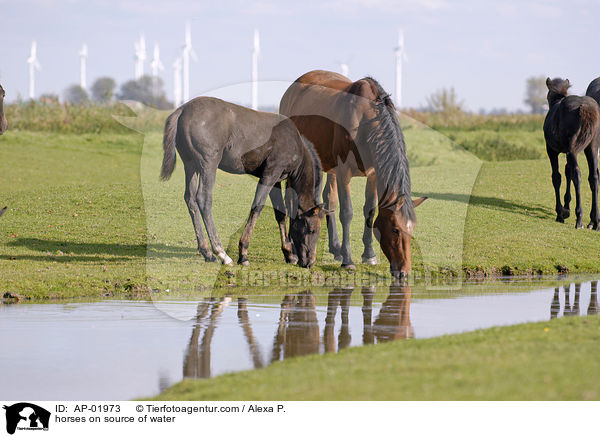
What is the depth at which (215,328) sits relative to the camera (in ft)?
27.5

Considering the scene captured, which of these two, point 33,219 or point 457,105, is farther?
point 457,105

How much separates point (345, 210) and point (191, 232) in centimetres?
392

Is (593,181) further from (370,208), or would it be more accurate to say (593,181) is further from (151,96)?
(151,96)

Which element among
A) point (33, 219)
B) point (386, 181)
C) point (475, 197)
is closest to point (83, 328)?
point (386, 181)

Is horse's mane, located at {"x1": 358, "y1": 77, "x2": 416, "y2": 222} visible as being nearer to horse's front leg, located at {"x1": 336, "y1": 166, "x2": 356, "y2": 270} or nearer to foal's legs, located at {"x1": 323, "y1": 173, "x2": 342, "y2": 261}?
horse's front leg, located at {"x1": 336, "y1": 166, "x2": 356, "y2": 270}

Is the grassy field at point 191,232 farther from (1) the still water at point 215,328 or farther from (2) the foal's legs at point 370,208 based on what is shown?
(1) the still water at point 215,328

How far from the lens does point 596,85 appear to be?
20.1 meters

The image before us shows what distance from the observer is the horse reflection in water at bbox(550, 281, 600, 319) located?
9.17 m

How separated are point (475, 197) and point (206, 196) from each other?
33.9 ft

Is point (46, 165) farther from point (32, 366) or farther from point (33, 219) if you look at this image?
point (32, 366)

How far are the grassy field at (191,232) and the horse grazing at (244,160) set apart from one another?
1.73ft
